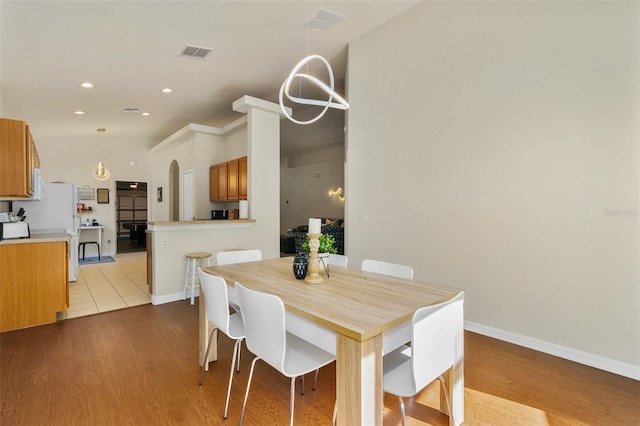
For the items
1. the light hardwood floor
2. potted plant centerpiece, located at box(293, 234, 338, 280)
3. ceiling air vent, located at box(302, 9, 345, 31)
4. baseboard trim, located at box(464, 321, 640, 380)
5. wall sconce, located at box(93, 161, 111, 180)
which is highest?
ceiling air vent, located at box(302, 9, 345, 31)

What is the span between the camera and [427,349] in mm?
1305

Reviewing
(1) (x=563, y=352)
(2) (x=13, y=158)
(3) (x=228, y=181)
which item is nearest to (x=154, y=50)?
(2) (x=13, y=158)

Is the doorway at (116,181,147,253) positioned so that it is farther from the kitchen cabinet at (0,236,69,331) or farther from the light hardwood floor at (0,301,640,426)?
the light hardwood floor at (0,301,640,426)

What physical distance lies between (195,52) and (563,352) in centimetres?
477

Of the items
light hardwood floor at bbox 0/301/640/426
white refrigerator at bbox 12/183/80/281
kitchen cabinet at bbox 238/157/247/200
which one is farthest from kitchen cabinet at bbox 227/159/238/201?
light hardwood floor at bbox 0/301/640/426

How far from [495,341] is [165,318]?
331 centimetres

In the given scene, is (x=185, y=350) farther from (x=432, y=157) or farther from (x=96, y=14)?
(x=96, y=14)

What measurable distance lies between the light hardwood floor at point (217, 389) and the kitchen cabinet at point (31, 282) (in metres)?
0.32

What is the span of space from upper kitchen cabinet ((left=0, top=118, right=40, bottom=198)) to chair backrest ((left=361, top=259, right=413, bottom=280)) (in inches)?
132

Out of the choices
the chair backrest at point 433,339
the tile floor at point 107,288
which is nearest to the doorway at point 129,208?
the tile floor at point 107,288

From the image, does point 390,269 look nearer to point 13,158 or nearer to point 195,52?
point 195,52

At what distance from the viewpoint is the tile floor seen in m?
3.79

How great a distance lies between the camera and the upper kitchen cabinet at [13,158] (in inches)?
114

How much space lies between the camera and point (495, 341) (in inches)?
108
